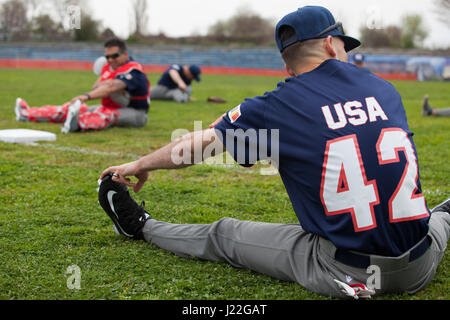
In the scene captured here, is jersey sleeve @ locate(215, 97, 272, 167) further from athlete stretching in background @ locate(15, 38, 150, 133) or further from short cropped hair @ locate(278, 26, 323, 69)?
athlete stretching in background @ locate(15, 38, 150, 133)

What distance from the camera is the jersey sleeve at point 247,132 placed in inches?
90.7

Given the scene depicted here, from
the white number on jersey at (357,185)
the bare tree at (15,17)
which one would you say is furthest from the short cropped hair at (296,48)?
the bare tree at (15,17)

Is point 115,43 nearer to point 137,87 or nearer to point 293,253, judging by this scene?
point 137,87

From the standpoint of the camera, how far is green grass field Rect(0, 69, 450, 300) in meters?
2.47

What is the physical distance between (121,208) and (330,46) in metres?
1.57

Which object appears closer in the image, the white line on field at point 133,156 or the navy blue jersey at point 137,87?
the white line on field at point 133,156

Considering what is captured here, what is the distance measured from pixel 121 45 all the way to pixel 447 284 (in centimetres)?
685

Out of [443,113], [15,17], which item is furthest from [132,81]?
[15,17]

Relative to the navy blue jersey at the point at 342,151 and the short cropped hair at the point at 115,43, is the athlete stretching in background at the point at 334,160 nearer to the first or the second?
the navy blue jersey at the point at 342,151

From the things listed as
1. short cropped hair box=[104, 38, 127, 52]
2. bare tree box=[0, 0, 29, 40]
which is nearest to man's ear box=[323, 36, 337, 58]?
short cropped hair box=[104, 38, 127, 52]

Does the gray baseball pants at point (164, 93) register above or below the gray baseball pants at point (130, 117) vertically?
below

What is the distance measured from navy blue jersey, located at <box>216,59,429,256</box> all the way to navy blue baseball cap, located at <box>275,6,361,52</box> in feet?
0.50

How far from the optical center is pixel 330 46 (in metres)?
2.34

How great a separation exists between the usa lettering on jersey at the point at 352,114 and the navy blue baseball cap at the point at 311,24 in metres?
0.36
